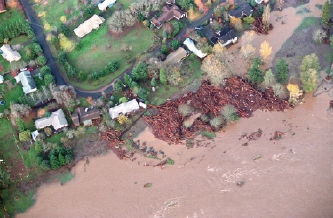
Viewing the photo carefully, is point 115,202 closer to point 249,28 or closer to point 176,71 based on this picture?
point 176,71

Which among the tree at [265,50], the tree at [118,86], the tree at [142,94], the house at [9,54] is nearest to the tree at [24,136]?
the tree at [118,86]

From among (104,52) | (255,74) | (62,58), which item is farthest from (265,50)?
(62,58)

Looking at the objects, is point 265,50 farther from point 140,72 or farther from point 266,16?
point 140,72

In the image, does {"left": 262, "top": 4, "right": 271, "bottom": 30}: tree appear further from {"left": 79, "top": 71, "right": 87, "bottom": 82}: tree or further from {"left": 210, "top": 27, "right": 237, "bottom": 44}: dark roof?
{"left": 79, "top": 71, "right": 87, "bottom": 82}: tree

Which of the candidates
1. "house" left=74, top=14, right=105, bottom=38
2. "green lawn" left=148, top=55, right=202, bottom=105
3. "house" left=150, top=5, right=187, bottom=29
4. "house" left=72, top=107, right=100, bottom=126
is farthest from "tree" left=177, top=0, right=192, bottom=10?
"house" left=72, top=107, right=100, bottom=126

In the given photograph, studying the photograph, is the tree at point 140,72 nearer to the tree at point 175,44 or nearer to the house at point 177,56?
the house at point 177,56

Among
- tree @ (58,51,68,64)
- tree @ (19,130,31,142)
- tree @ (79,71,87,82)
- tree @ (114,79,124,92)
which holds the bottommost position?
tree @ (19,130,31,142)

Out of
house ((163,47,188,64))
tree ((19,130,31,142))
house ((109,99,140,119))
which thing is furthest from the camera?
house ((163,47,188,64))
